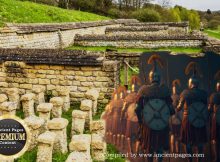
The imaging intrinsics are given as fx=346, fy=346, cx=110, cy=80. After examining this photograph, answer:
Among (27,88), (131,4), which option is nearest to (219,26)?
(131,4)

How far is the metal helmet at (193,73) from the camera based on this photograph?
17.7ft

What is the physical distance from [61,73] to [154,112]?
11.5ft

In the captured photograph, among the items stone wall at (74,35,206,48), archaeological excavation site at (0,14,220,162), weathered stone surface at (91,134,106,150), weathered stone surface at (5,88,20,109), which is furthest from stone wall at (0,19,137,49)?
weathered stone surface at (91,134,106,150)

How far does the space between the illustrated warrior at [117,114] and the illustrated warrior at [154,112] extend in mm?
410

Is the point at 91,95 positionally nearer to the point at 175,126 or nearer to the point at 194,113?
the point at 175,126

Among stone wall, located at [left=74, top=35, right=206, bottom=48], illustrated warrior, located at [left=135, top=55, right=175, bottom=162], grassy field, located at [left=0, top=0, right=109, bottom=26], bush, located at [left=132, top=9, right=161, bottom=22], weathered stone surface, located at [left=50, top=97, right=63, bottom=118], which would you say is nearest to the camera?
illustrated warrior, located at [left=135, top=55, right=175, bottom=162]

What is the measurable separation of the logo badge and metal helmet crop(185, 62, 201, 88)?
2892 mm

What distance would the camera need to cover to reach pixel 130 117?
568 cm

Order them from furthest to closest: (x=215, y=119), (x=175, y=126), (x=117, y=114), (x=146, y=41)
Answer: (x=146, y=41), (x=117, y=114), (x=175, y=126), (x=215, y=119)

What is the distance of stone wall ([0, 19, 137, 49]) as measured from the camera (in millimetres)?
13384

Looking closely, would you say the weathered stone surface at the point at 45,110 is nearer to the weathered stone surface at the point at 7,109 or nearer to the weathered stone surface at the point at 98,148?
the weathered stone surface at the point at 7,109

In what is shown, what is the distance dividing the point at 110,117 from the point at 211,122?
1649 millimetres

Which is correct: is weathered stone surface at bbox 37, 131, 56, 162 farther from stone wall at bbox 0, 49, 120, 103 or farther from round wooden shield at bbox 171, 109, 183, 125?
stone wall at bbox 0, 49, 120, 103

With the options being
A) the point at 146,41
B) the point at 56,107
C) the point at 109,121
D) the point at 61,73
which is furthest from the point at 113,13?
the point at 109,121
